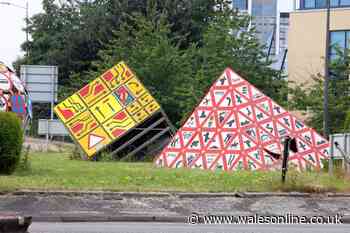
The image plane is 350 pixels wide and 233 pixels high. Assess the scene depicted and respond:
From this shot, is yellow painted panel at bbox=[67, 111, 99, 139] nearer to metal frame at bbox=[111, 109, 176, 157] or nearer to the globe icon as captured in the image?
metal frame at bbox=[111, 109, 176, 157]

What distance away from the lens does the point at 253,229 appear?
12.4 metres

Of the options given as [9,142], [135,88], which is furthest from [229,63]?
[9,142]

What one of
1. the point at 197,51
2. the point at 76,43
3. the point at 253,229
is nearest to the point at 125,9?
the point at 76,43

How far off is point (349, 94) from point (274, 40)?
6220 cm

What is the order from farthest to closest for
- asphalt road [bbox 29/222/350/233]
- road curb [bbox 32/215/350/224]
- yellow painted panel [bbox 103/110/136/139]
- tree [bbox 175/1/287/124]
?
tree [bbox 175/1/287/124], yellow painted panel [bbox 103/110/136/139], road curb [bbox 32/215/350/224], asphalt road [bbox 29/222/350/233]

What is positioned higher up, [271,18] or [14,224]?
[271,18]

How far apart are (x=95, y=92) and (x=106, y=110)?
1.13 m

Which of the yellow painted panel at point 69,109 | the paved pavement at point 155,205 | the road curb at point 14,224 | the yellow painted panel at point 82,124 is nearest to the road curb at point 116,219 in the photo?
the paved pavement at point 155,205

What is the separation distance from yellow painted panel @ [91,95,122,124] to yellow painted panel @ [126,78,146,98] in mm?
858

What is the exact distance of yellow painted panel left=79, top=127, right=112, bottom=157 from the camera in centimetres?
3136

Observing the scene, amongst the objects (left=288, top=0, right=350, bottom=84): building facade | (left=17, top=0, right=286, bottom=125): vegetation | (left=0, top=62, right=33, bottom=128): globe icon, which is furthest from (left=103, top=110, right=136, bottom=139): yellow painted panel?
(left=288, top=0, right=350, bottom=84): building facade

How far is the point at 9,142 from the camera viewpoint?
19547 millimetres

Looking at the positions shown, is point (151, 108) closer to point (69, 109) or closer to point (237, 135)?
point (69, 109)

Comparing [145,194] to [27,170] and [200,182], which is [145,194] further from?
[27,170]
